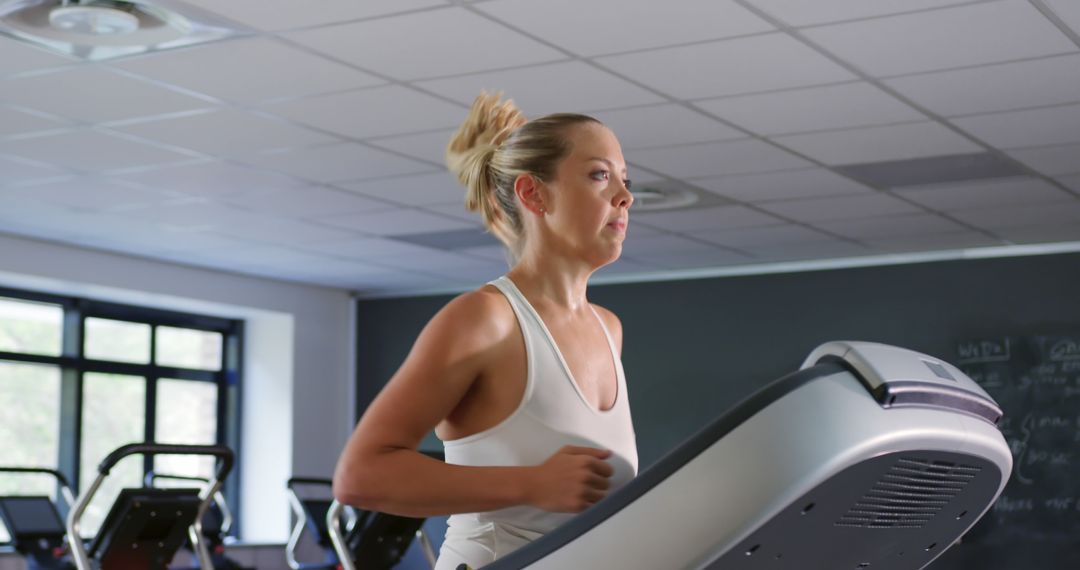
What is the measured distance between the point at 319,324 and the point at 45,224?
8.69ft

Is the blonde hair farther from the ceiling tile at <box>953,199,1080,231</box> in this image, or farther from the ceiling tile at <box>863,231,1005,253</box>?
the ceiling tile at <box>863,231,1005,253</box>

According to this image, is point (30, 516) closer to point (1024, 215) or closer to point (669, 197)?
point (669, 197)

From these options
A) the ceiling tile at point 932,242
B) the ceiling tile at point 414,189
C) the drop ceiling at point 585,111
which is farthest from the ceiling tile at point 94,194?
the ceiling tile at point 932,242

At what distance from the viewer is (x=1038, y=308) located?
7352mm

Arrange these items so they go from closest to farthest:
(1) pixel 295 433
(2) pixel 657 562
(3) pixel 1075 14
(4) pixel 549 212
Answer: (2) pixel 657 562, (4) pixel 549 212, (3) pixel 1075 14, (1) pixel 295 433

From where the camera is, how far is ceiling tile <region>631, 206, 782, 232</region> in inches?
254

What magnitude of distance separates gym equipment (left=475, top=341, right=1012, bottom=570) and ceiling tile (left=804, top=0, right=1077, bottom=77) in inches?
121

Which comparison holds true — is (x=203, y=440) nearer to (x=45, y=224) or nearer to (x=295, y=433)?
(x=295, y=433)

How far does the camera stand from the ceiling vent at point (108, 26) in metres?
3.67

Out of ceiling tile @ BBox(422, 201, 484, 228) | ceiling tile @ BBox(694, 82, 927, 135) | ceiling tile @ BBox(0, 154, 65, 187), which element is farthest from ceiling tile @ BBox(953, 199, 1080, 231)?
ceiling tile @ BBox(0, 154, 65, 187)

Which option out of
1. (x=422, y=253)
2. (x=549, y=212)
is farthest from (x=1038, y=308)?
(x=549, y=212)

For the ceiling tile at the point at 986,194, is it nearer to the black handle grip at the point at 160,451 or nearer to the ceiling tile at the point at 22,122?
the black handle grip at the point at 160,451

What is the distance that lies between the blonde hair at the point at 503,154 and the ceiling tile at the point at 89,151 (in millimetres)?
4019

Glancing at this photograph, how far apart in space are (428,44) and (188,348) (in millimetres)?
5306
